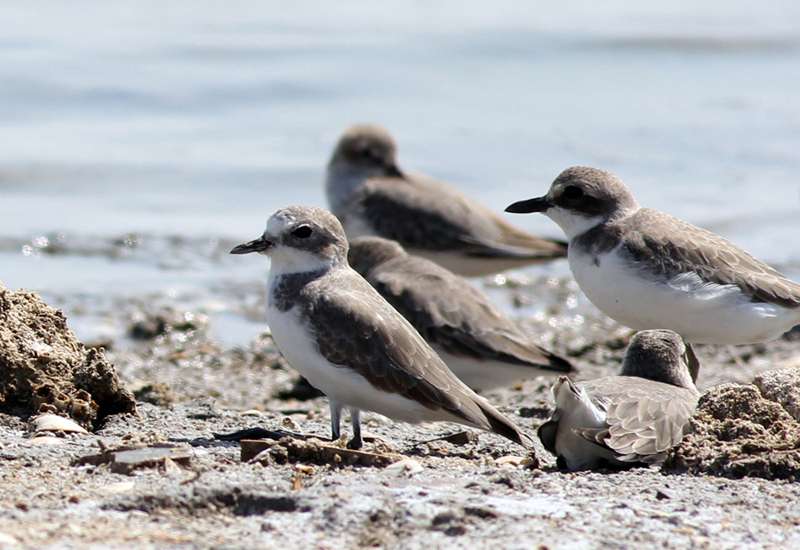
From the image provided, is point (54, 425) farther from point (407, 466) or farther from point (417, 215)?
point (417, 215)

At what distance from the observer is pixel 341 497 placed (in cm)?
495

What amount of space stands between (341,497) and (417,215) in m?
7.74

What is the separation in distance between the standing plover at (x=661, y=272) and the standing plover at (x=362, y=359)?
4.95 ft

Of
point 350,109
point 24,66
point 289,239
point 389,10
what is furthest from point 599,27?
point 289,239

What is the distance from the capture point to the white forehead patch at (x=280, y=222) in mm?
7020

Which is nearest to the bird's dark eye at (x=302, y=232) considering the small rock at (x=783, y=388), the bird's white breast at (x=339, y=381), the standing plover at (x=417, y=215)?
the bird's white breast at (x=339, y=381)

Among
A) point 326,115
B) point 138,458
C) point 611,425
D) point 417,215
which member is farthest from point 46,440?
point 326,115

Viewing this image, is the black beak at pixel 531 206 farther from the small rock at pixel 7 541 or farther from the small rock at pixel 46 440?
the small rock at pixel 7 541

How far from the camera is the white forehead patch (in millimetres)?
7020

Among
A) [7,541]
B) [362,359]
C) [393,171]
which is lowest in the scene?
[393,171]

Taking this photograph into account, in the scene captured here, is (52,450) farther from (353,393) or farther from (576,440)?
(576,440)

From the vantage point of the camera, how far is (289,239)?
7.01 m

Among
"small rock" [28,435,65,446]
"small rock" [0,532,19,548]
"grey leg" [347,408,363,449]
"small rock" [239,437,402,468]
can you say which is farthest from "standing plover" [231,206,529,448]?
"small rock" [0,532,19,548]

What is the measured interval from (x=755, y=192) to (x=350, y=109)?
14.9 feet
